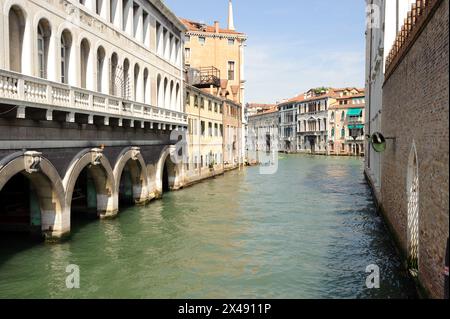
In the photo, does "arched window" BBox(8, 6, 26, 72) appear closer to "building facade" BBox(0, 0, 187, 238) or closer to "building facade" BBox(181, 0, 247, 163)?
"building facade" BBox(0, 0, 187, 238)

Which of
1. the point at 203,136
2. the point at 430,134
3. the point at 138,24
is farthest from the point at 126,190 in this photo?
the point at 430,134

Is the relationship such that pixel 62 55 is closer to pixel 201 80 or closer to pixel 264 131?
pixel 201 80

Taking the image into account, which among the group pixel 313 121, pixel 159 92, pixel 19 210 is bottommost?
pixel 19 210

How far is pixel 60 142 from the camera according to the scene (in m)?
15.6

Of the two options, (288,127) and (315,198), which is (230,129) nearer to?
(315,198)

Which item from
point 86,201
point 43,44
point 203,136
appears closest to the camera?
point 43,44

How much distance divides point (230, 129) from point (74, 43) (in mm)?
35040

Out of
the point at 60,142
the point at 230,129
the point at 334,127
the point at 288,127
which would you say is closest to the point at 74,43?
the point at 60,142

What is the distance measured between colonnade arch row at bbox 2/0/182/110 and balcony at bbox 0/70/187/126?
773mm

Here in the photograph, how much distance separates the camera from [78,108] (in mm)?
15906

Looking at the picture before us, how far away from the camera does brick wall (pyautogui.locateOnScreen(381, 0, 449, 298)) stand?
753 centimetres

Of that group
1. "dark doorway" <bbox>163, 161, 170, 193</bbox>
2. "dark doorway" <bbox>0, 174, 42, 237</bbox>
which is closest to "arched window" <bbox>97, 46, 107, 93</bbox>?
"dark doorway" <bbox>0, 174, 42, 237</bbox>

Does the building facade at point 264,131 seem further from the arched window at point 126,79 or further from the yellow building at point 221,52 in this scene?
the arched window at point 126,79

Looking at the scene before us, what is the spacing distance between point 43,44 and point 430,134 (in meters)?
12.4
